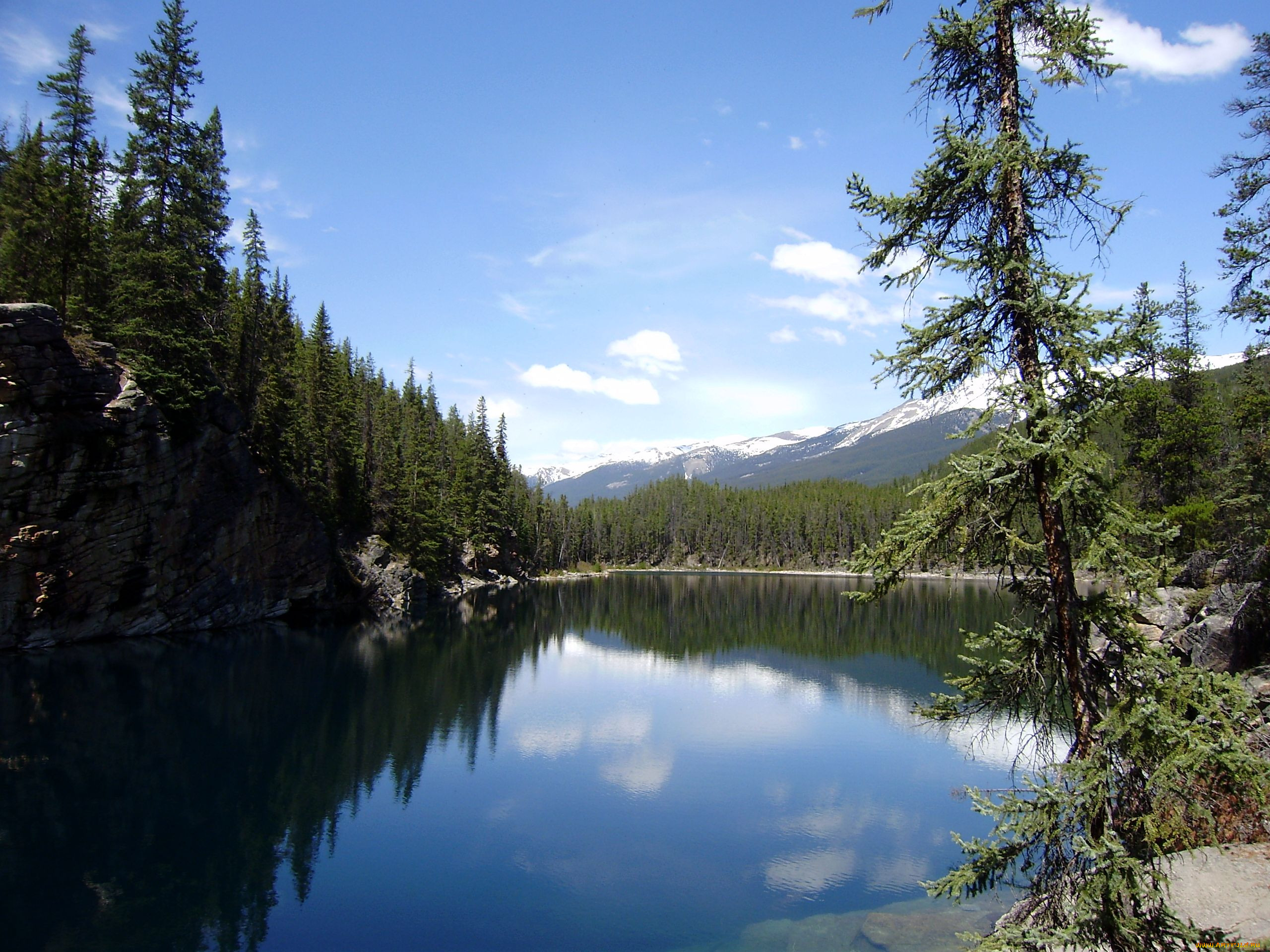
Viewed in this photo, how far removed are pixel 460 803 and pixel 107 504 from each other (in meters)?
28.2

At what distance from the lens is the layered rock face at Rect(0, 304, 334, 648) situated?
106 feet

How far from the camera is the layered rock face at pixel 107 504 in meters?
32.2

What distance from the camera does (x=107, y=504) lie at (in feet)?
119

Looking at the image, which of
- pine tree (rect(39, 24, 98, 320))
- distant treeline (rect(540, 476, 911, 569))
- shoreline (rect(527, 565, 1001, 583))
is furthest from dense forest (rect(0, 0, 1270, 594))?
distant treeline (rect(540, 476, 911, 569))

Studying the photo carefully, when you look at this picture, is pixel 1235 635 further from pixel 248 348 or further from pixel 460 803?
pixel 248 348

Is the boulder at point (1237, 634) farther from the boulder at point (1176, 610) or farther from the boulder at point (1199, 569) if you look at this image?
the boulder at point (1199, 569)

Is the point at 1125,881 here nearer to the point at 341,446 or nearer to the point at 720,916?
the point at 720,916

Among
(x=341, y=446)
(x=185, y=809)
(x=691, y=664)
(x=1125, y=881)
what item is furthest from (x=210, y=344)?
(x=1125, y=881)

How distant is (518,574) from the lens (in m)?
105

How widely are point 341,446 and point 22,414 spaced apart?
28481mm

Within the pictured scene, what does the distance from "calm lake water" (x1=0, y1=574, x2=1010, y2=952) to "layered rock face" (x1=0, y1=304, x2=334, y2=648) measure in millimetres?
2343

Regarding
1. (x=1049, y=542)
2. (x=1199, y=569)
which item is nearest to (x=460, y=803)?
(x=1049, y=542)

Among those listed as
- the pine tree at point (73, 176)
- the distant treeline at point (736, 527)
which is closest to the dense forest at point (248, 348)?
the pine tree at point (73, 176)

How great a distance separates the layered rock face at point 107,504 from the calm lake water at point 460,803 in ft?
7.69
